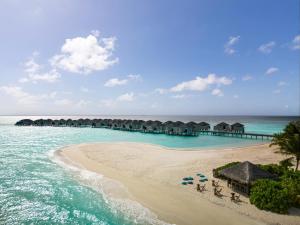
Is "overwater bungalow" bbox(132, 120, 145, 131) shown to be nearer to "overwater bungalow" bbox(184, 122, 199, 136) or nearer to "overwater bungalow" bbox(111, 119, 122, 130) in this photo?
"overwater bungalow" bbox(111, 119, 122, 130)

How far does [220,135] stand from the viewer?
63531mm

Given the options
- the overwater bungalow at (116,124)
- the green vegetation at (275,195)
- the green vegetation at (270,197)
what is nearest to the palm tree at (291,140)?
the green vegetation at (275,195)

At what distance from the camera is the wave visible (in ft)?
47.1

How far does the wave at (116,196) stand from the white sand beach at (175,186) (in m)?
0.51

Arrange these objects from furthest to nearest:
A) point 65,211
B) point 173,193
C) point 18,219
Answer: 1. point 173,193
2. point 65,211
3. point 18,219

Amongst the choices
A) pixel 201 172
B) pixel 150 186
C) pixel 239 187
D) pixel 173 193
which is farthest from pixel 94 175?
pixel 239 187

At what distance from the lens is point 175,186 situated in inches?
781

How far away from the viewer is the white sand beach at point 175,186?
14133 mm

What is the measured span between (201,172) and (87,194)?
1138 centimetres

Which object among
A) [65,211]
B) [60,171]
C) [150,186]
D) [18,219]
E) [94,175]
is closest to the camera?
[18,219]

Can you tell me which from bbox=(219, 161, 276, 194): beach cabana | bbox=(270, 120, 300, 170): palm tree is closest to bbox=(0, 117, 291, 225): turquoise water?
bbox=(219, 161, 276, 194): beach cabana

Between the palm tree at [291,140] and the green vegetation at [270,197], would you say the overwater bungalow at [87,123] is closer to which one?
the palm tree at [291,140]

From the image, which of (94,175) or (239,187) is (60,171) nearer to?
(94,175)

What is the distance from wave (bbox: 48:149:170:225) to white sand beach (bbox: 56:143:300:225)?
1.69ft
